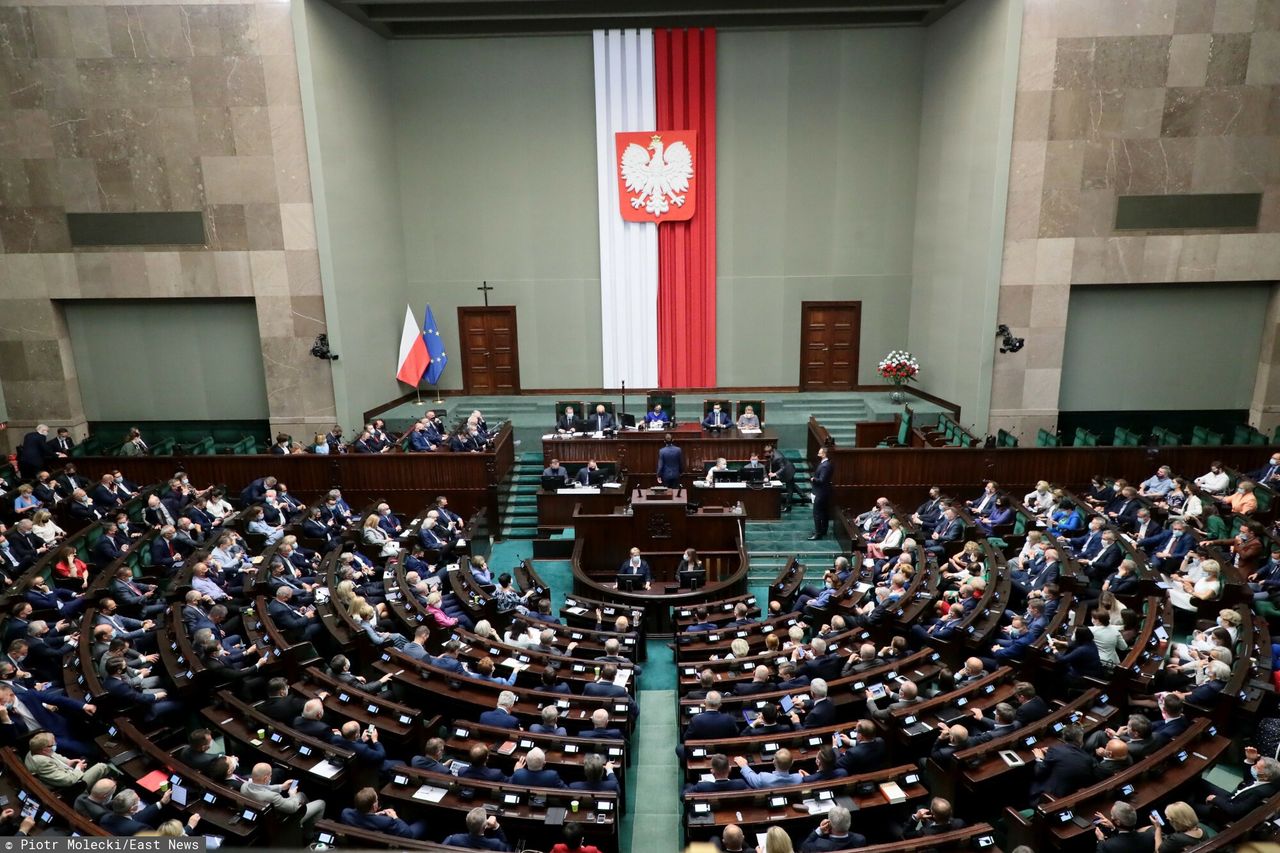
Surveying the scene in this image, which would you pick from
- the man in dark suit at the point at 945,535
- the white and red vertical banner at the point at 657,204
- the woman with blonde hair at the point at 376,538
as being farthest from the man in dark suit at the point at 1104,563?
the white and red vertical banner at the point at 657,204

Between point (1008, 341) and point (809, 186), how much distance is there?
581cm

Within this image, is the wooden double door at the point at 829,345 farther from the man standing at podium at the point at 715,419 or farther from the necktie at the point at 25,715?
the necktie at the point at 25,715

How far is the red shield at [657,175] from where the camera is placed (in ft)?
57.8

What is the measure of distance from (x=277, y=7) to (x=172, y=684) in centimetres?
1207

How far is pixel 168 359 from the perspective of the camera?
54.0 feet

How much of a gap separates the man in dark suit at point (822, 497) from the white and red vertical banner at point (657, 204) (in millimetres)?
6546

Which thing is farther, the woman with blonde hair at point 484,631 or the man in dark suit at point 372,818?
the woman with blonde hair at point 484,631

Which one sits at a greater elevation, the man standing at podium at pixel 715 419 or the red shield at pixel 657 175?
the red shield at pixel 657 175

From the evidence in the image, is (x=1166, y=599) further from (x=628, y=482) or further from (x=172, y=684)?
(x=172, y=684)

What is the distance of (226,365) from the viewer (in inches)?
647

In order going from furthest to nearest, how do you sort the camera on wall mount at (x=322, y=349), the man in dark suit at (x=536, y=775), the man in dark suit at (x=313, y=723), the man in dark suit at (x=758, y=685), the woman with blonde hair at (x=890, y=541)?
the camera on wall mount at (x=322, y=349)
the woman with blonde hair at (x=890, y=541)
the man in dark suit at (x=758, y=685)
the man in dark suit at (x=313, y=723)
the man in dark suit at (x=536, y=775)

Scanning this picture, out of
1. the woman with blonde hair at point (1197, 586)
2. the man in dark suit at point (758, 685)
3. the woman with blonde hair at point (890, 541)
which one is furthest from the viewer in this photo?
the woman with blonde hair at point (890, 541)

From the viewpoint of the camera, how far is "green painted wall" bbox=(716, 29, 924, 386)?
17.3 meters

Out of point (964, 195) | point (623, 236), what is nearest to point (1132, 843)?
point (964, 195)
